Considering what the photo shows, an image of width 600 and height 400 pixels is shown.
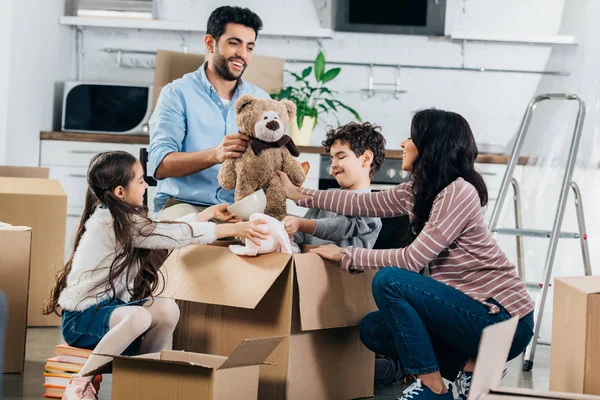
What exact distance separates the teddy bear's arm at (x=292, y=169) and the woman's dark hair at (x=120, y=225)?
41 cm

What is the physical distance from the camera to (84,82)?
4.64 metres

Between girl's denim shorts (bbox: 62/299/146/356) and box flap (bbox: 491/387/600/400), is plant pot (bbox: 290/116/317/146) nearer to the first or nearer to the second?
girl's denim shorts (bbox: 62/299/146/356)

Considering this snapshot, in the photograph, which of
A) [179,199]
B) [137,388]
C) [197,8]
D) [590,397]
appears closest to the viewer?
[590,397]

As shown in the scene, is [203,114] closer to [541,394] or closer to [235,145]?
[235,145]

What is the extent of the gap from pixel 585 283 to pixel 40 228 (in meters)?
2.17

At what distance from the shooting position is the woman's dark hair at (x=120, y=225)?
7.42 ft

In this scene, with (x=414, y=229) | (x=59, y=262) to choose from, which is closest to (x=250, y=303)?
(x=414, y=229)

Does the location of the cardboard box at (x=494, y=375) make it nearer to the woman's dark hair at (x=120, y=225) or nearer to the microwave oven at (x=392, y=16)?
the woman's dark hair at (x=120, y=225)

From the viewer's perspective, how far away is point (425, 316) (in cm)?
215

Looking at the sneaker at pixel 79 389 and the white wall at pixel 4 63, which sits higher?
the white wall at pixel 4 63

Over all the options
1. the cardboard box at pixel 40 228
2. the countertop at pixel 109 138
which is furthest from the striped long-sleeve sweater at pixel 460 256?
the countertop at pixel 109 138

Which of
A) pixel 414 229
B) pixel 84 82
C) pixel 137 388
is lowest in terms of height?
pixel 137 388

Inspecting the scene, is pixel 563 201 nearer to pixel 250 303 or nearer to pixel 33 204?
pixel 250 303

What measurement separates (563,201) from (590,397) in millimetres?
1726
